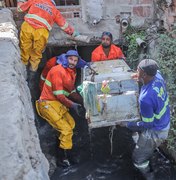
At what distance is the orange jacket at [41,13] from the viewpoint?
5359 mm

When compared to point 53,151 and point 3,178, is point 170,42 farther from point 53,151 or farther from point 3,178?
point 3,178

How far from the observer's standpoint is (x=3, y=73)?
292 centimetres

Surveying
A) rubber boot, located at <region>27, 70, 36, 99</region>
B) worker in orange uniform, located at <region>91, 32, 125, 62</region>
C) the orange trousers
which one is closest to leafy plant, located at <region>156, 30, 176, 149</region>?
worker in orange uniform, located at <region>91, 32, 125, 62</region>

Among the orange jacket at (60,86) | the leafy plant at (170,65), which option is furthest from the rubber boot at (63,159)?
the leafy plant at (170,65)

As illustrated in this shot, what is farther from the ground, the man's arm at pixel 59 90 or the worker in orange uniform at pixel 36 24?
the worker in orange uniform at pixel 36 24

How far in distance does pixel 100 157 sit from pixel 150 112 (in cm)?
169

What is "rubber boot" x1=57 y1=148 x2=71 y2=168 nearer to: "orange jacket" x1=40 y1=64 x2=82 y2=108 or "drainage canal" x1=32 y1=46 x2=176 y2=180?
"drainage canal" x1=32 y1=46 x2=176 y2=180

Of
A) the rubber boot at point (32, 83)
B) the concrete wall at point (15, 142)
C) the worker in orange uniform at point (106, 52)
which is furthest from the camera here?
the rubber boot at point (32, 83)

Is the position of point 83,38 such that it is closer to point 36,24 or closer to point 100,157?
point 36,24

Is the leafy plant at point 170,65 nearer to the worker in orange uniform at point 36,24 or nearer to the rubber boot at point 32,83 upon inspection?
the worker in orange uniform at point 36,24

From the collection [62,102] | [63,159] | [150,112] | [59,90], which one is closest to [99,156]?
[63,159]

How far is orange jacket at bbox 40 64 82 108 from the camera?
188 inches

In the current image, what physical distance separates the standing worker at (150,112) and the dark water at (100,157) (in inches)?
16.3

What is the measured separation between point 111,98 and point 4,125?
2.08 meters
